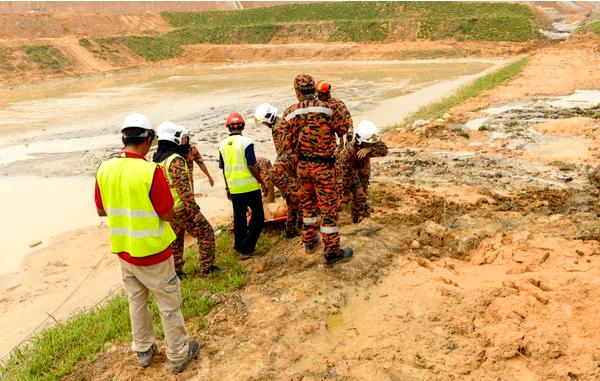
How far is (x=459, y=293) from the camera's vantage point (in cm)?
430

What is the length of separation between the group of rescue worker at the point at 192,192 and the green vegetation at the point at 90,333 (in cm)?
40

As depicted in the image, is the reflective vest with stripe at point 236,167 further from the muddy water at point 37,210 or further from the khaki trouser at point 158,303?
the muddy water at point 37,210

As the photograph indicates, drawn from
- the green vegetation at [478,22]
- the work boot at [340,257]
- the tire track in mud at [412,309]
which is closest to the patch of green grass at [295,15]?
the green vegetation at [478,22]

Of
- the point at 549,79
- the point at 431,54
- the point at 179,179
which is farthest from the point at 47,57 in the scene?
the point at 179,179

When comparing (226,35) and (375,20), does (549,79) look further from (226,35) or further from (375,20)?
(226,35)

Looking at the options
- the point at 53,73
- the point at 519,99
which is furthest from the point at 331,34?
the point at 519,99

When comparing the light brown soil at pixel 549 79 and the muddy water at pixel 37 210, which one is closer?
the muddy water at pixel 37 210

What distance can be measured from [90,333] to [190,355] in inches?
58.0

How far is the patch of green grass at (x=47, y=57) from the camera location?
3909 centimetres

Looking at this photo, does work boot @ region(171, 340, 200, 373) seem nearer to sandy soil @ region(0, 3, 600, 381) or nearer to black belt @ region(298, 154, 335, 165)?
sandy soil @ region(0, 3, 600, 381)

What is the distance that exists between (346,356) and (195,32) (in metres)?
58.2

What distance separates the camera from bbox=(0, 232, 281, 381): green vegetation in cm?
424

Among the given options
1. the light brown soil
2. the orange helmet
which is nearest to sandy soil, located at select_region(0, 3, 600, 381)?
the orange helmet

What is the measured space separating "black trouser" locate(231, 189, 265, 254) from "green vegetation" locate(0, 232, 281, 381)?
1.30ft
